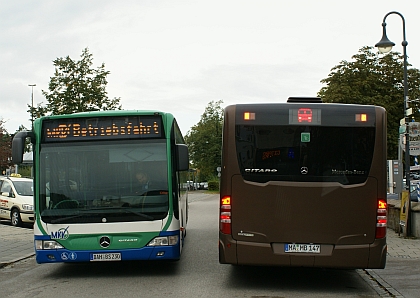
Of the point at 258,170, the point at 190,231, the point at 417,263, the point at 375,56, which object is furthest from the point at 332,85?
the point at 258,170

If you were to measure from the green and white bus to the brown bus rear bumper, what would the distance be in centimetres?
155

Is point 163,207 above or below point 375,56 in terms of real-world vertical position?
below

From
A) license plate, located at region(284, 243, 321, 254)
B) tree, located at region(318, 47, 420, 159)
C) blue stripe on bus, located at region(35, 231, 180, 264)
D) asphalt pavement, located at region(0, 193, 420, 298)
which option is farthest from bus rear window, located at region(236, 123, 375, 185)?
tree, located at region(318, 47, 420, 159)

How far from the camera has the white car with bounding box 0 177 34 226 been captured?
72.4ft

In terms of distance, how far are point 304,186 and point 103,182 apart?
3332 millimetres

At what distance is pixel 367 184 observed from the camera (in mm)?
9008

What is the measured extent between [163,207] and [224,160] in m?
1.68

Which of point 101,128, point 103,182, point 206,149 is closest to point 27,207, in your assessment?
point 101,128

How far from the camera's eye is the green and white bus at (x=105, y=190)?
10133mm

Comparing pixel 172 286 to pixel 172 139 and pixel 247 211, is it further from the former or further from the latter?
pixel 172 139

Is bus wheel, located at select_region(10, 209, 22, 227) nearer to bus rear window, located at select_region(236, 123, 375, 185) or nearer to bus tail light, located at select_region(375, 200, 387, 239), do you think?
bus rear window, located at select_region(236, 123, 375, 185)

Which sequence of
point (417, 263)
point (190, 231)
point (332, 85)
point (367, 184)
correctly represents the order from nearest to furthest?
point (367, 184), point (417, 263), point (190, 231), point (332, 85)

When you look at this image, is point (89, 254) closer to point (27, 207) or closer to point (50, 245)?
point (50, 245)

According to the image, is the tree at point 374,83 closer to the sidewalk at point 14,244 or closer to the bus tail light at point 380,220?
the sidewalk at point 14,244
